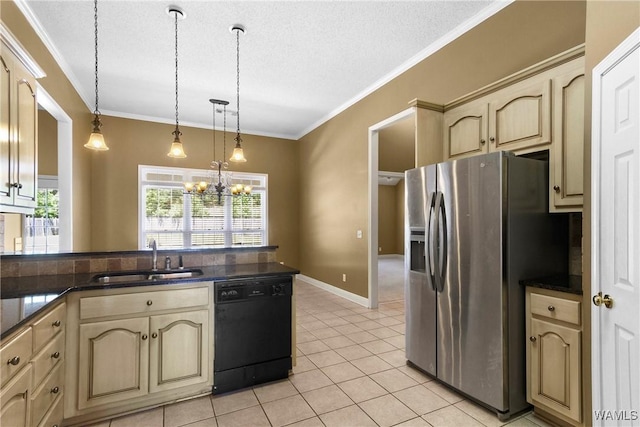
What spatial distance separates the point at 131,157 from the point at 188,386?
4.95 meters

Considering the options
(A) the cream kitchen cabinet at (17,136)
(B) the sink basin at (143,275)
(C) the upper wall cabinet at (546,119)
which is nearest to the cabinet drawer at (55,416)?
(B) the sink basin at (143,275)

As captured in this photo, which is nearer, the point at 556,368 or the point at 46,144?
the point at 556,368

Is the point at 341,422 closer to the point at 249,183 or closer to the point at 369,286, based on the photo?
the point at 369,286

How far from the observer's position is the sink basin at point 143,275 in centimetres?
241

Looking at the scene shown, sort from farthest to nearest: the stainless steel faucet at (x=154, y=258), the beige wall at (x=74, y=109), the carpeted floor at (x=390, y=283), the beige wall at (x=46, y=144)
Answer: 1. the carpeted floor at (x=390, y=283)
2. the beige wall at (x=46, y=144)
3. the beige wall at (x=74, y=109)
4. the stainless steel faucet at (x=154, y=258)

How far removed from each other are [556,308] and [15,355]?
2879 millimetres

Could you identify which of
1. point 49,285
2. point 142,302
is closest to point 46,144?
point 49,285

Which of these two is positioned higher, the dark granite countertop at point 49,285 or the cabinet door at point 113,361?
the dark granite countertop at point 49,285

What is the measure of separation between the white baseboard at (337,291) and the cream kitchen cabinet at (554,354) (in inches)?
107

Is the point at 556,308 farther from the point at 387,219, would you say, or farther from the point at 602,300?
the point at 387,219

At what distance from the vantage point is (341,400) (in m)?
2.31

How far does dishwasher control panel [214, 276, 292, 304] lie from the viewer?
2.33m

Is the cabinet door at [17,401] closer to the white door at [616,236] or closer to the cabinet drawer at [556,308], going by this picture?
the white door at [616,236]

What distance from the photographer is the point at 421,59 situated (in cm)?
365
